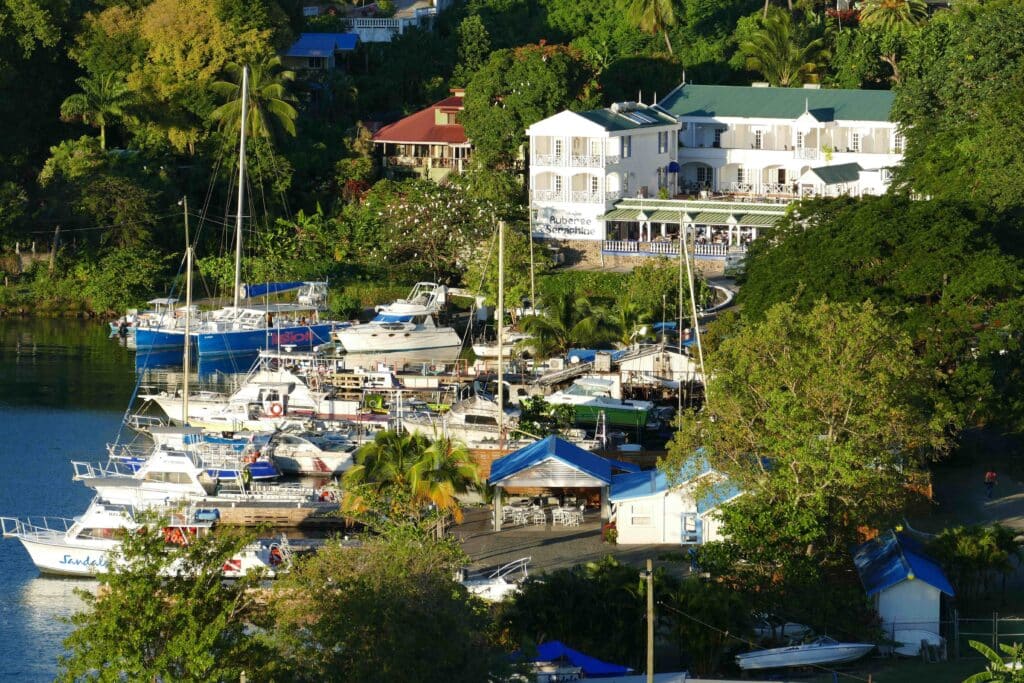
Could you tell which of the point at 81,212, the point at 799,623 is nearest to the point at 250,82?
the point at 81,212

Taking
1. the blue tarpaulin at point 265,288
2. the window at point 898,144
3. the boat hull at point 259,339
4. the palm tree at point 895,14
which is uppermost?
the palm tree at point 895,14

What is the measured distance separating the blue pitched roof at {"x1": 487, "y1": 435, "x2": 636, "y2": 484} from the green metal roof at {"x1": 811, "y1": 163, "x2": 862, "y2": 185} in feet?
114

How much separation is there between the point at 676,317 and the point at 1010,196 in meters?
12.0

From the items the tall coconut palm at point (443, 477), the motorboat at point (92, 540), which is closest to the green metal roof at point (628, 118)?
the tall coconut palm at point (443, 477)

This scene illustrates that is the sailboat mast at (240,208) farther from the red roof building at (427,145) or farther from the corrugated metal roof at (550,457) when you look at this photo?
the corrugated metal roof at (550,457)

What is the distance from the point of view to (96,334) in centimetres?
7325

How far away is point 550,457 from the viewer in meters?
46.5

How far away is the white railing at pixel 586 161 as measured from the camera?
7881cm

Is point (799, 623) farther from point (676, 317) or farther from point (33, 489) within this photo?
point (676, 317)

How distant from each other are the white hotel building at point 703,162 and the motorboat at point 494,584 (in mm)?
35448

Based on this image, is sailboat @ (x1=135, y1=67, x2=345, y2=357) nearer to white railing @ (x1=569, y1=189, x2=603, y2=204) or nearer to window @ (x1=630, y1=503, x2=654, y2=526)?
white railing @ (x1=569, y1=189, x2=603, y2=204)

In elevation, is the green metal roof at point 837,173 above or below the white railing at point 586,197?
above

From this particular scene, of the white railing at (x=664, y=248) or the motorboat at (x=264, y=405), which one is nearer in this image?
the motorboat at (x=264, y=405)

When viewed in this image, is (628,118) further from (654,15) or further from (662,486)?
(662,486)
